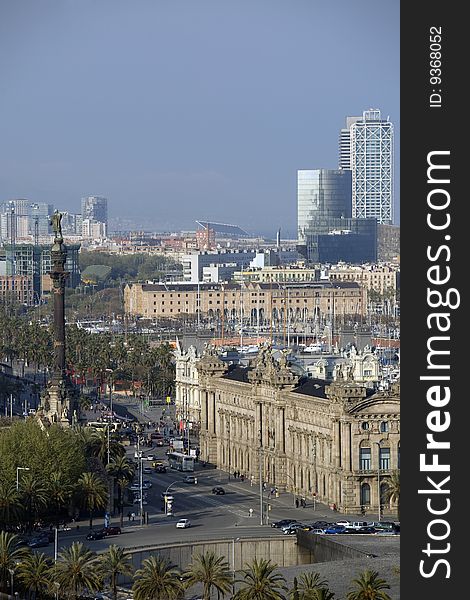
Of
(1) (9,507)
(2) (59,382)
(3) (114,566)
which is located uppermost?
(2) (59,382)

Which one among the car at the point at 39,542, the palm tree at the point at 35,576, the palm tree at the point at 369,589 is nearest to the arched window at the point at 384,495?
the car at the point at 39,542

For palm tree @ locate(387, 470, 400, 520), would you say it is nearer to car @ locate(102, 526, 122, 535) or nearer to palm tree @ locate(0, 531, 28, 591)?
car @ locate(102, 526, 122, 535)

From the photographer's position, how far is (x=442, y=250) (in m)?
30.9

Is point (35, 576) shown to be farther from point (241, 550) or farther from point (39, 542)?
point (241, 550)

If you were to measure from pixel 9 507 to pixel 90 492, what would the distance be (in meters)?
4.68

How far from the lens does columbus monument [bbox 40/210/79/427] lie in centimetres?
8106

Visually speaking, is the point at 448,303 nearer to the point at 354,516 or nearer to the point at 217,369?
the point at 354,516

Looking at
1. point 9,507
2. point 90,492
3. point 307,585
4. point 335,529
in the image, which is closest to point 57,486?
point 90,492

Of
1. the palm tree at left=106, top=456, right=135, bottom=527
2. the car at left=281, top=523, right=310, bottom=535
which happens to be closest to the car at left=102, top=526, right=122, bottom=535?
the palm tree at left=106, top=456, right=135, bottom=527

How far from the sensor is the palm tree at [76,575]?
51.8m

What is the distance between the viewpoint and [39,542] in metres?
62.3

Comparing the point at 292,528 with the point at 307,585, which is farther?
the point at 292,528

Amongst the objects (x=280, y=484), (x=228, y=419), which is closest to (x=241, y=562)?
(x=280, y=484)

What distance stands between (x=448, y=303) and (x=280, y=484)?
4732 centimetres
